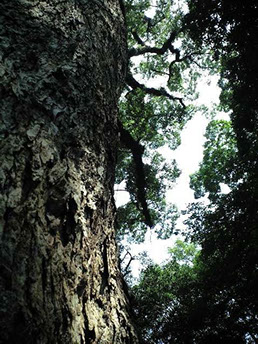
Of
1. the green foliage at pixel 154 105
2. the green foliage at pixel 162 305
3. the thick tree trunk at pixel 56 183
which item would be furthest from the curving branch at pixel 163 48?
the thick tree trunk at pixel 56 183

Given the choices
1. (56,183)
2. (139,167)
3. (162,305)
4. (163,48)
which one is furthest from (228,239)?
(163,48)

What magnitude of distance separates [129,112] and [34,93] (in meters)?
10.9

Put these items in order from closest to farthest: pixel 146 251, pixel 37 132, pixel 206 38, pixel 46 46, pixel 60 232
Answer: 1. pixel 60 232
2. pixel 37 132
3. pixel 46 46
4. pixel 206 38
5. pixel 146 251

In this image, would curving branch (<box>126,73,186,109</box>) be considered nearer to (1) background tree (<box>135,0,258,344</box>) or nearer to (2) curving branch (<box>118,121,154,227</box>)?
(2) curving branch (<box>118,121,154,227</box>)

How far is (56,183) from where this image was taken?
1.25m

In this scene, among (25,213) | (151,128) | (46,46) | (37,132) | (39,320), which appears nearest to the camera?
(39,320)

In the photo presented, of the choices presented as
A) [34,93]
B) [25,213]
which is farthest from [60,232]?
[34,93]

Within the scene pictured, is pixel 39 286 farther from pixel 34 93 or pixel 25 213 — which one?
pixel 34 93

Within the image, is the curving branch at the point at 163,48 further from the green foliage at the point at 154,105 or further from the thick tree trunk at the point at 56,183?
the thick tree trunk at the point at 56,183

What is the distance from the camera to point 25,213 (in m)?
1.04

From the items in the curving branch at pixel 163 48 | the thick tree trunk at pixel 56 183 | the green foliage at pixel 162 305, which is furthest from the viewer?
the curving branch at pixel 163 48

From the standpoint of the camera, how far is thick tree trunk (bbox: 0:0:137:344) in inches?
37.1

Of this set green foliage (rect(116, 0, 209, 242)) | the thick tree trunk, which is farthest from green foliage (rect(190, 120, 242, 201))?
the thick tree trunk

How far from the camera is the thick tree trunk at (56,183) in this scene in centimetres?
94
